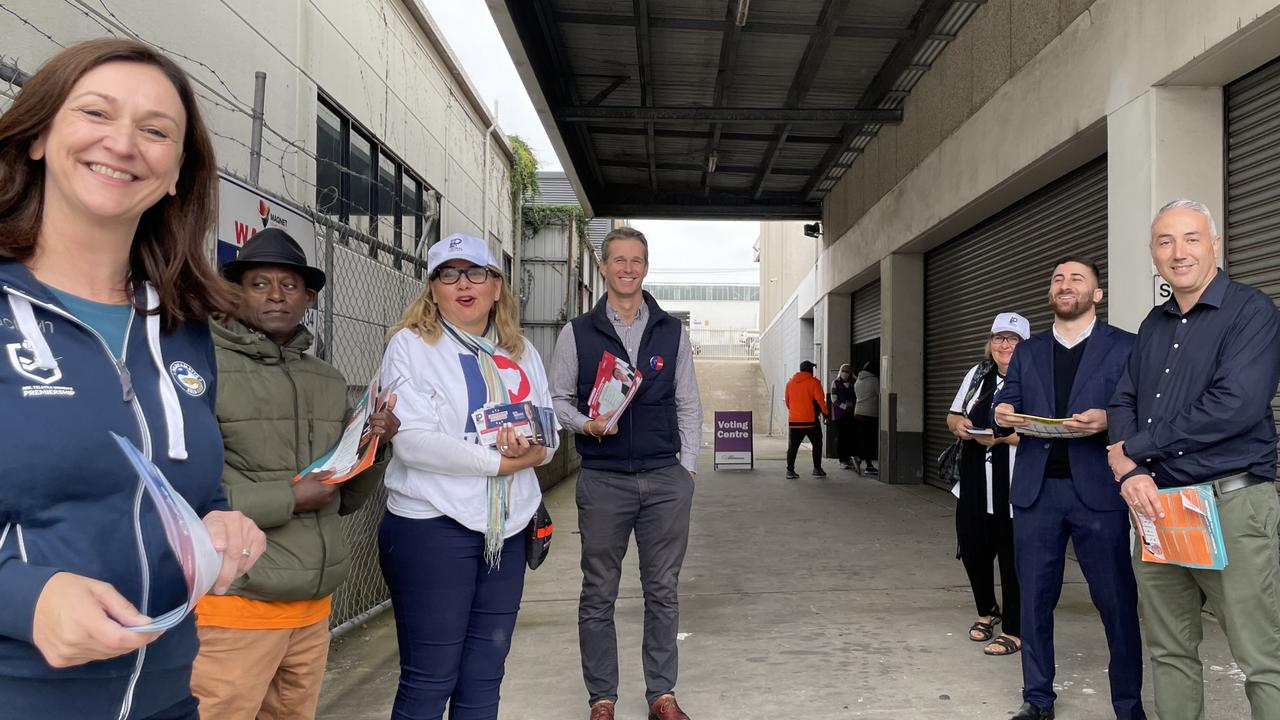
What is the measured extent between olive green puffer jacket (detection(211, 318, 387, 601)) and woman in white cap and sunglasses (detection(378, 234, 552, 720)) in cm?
24

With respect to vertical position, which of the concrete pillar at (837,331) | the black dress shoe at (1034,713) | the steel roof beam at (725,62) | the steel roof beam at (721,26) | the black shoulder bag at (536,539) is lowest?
the black dress shoe at (1034,713)

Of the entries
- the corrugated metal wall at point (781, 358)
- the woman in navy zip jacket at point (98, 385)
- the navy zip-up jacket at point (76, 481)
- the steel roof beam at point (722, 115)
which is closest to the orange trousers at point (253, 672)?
the woman in navy zip jacket at point (98, 385)

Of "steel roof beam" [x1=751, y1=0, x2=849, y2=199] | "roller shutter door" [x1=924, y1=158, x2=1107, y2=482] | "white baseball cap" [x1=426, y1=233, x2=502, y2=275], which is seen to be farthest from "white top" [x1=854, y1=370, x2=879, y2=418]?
"white baseball cap" [x1=426, y1=233, x2=502, y2=275]

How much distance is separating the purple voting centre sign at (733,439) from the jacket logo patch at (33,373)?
45.9ft

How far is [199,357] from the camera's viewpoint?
148 cm

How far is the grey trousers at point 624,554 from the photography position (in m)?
3.80

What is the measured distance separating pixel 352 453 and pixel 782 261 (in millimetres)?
29811

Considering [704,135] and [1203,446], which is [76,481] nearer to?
[1203,446]

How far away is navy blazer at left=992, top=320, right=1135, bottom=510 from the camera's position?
11.8 feet

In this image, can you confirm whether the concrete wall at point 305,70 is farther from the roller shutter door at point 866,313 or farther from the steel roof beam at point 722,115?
the roller shutter door at point 866,313

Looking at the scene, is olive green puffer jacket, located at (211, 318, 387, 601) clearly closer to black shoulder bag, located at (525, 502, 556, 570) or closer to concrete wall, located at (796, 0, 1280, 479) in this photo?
black shoulder bag, located at (525, 502, 556, 570)

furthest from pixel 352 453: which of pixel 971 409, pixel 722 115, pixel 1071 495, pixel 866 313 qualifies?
pixel 866 313

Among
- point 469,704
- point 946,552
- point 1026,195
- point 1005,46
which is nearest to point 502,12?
point 1005,46

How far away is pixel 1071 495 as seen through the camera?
3.65 m
